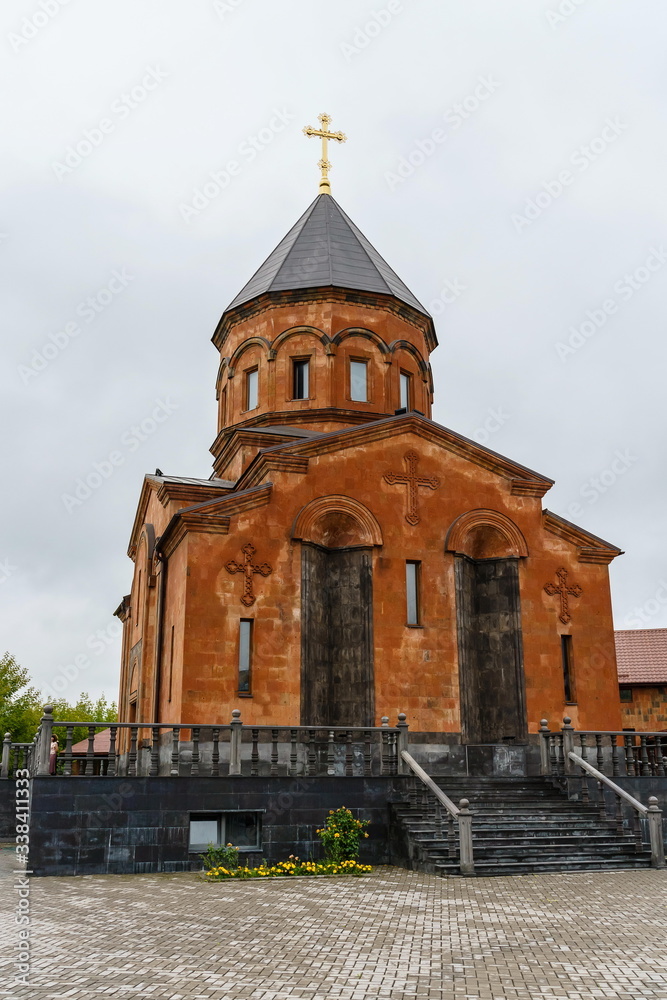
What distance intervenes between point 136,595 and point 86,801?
1183 cm

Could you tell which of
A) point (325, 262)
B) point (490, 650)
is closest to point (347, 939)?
point (490, 650)

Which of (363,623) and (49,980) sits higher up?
(363,623)

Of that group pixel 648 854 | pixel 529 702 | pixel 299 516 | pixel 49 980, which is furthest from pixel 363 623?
pixel 49 980

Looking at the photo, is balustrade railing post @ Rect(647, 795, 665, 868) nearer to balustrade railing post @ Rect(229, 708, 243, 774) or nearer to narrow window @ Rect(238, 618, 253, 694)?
balustrade railing post @ Rect(229, 708, 243, 774)

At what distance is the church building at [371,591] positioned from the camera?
1783 centimetres

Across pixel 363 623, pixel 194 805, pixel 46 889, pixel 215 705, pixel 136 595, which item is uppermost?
pixel 136 595

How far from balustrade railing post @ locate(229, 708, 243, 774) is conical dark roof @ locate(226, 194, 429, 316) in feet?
44.0

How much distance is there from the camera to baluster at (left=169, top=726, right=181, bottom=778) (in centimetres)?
1466

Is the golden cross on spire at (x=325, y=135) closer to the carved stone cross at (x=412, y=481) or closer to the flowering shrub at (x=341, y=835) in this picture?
the carved stone cross at (x=412, y=481)

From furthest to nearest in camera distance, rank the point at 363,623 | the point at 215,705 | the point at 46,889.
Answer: the point at 363,623 → the point at 215,705 → the point at 46,889

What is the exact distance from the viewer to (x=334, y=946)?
8477 millimetres

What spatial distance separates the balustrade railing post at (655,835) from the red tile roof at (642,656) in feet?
65.9

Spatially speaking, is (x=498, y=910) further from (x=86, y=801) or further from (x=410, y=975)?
(x=86, y=801)

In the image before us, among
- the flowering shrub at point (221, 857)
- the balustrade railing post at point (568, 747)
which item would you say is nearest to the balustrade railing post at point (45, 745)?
the flowering shrub at point (221, 857)
